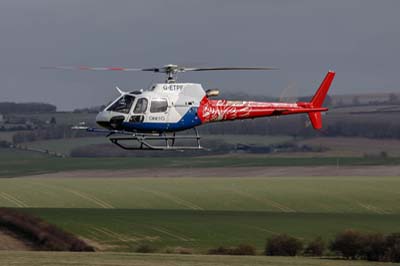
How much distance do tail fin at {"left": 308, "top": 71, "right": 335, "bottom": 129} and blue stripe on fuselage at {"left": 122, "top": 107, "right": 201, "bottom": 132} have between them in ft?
19.7

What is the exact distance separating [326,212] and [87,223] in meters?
16.2

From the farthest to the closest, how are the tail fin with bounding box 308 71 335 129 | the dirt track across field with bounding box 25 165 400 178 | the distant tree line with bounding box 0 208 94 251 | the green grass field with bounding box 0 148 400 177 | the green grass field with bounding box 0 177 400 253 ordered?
the green grass field with bounding box 0 148 400 177 → the dirt track across field with bounding box 25 165 400 178 → the green grass field with bounding box 0 177 400 253 → the distant tree line with bounding box 0 208 94 251 → the tail fin with bounding box 308 71 335 129

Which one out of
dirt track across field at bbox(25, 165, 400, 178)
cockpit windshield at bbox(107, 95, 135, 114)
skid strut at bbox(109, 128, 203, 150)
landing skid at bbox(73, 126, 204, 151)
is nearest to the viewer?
skid strut at bbox(109, 128, 203, 150)

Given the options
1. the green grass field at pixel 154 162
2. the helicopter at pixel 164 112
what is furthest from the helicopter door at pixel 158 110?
the green grass field at pixel 154 162

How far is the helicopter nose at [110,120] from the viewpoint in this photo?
142ft

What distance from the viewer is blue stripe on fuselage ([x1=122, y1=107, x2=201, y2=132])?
4366 centimetres

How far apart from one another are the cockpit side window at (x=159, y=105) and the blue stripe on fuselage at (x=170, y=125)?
1.60ft

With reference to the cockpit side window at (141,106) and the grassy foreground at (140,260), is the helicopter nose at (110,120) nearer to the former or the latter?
the cockpit side window at (141,106)

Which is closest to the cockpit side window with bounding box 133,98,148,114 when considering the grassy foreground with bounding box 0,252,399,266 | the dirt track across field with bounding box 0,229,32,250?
the grassy foreground with bounding box 0,252,399,266

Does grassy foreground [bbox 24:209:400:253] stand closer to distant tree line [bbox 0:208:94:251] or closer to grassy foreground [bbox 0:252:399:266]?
distant tree line [bbox 0:208:94:251]

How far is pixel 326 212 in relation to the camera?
75125 millimetres

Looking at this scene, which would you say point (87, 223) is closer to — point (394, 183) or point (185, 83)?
point (185, 83)

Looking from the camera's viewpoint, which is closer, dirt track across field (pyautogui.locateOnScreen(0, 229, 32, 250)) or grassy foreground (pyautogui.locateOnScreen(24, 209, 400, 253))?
dirt track across field (pyautogui.locateOnScreen(0, 229, 32, 250))

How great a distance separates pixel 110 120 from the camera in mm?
43344
